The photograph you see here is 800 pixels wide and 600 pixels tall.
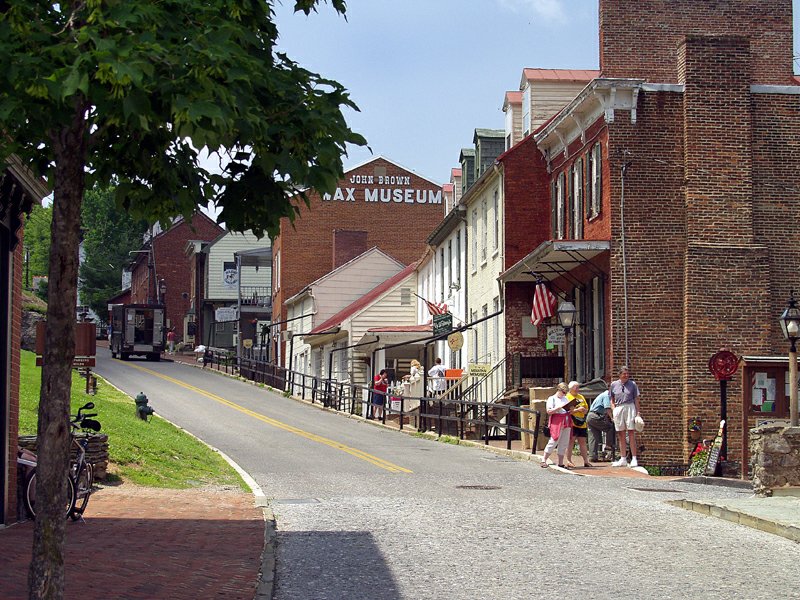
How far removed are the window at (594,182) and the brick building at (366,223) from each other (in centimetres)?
3351

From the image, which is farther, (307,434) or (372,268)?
(372,268)

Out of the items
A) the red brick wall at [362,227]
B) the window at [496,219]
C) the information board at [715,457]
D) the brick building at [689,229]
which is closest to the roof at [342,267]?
the red brick wall at [362,227]

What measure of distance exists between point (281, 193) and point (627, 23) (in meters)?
23.9

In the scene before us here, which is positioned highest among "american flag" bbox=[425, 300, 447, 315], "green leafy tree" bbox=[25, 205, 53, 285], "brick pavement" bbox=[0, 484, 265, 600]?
"green leafy tree" bbox=[25, 205, 53, 285]

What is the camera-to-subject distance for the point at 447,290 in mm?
45000

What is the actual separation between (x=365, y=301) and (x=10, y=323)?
131 feet

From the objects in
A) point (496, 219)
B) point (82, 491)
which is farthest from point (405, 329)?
point (82, 491)

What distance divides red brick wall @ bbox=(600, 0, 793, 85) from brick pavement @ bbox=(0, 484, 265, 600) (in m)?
17.3

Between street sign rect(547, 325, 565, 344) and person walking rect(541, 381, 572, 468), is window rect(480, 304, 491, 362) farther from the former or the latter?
person walking rect(541, 381, 572, 468)

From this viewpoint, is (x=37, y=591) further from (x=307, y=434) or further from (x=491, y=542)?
(x=307, y=434)

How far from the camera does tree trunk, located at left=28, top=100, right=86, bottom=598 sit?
7.07 meters

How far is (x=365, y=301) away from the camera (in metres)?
54.0

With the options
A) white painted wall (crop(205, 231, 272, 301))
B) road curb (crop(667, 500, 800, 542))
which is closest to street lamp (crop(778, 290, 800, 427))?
road curb (crop(667, 500, 800, 542))

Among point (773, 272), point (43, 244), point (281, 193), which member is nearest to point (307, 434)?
point (773, 272)
